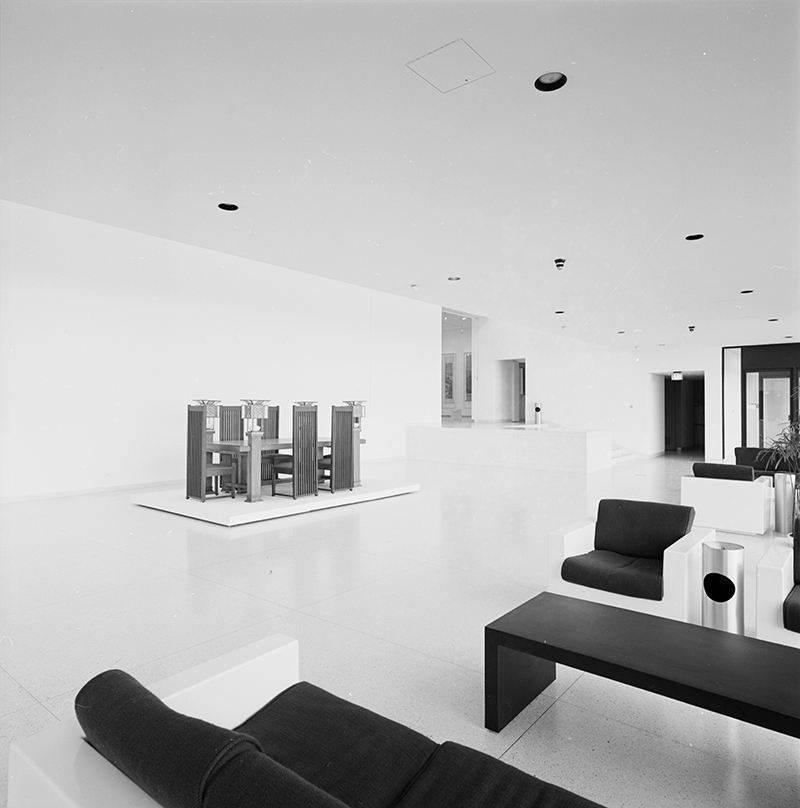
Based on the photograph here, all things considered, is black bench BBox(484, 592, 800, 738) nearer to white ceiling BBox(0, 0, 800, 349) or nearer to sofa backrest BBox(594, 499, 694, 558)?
sofa backrest BBox(594, 499, 694, 558)

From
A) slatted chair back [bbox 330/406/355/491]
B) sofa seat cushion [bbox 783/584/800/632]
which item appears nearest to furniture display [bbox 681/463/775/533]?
sofa seat cushion [bbox 783/584/800/632]

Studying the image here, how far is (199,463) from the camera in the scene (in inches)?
279

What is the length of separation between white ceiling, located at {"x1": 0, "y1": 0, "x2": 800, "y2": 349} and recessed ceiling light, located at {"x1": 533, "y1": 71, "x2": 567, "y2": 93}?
6 cm

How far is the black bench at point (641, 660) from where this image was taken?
186cm

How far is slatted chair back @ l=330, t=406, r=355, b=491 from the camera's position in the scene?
784 centimetres

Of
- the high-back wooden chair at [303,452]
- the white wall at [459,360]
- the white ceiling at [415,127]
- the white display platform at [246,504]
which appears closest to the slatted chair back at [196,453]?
the white display platform at [246,504]

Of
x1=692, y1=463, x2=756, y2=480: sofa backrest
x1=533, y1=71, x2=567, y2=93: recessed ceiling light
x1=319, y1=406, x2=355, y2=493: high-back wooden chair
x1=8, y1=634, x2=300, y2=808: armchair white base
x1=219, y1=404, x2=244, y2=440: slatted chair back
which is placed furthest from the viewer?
x1=219, y1=404, x2=244, y2=440: slatted chair back

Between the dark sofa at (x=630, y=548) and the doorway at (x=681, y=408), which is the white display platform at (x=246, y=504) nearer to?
the dark sofa at (x=630, y=548)

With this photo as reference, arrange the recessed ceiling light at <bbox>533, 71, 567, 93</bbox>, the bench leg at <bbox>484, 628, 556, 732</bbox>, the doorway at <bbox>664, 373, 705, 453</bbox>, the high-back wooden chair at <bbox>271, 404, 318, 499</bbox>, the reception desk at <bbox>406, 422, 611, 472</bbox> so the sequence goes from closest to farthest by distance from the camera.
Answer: the bench leg at <bbox>484, 628, 556, 732</bbox>
the recessed ceiling light at <bbox>533, 71, 567, 93</bbox>
the high-back wooden chair at <bbox>271, 404, 318, 499</bbox>
the reception desk at <bbox>406, 422, 611, 472</bbox>
the doorway at <bbox>664, 373, 705, 453</bbox>

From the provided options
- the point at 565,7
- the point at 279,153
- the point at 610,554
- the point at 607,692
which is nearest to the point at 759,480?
the point at 610,554

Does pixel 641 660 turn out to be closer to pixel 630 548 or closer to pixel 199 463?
pixel 630 548

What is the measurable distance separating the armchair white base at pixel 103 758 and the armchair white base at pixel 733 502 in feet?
17.7

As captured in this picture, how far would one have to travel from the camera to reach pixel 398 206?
5.77m

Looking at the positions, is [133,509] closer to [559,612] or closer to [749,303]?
[559,612]
